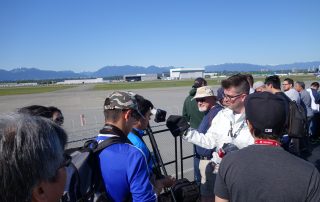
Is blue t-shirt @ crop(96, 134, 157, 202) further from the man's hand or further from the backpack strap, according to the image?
the man's hand

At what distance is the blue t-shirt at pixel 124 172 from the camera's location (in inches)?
92.0

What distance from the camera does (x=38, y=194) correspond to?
122 cm

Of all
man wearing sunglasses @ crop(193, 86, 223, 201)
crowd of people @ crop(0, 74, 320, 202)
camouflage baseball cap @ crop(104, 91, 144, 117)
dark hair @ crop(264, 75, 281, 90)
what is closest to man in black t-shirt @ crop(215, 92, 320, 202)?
crowd of people @ crop(0, 74, 320, 202)

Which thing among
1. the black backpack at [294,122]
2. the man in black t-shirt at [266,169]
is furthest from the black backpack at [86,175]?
the black backpack at [294,122]

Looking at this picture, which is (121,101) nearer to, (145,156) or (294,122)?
(145,156)

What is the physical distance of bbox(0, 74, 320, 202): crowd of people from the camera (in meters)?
1.17

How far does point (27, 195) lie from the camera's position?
1.18m

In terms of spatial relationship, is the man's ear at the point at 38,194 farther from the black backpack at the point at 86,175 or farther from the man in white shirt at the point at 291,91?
the man in white shirt at the point at 291,91

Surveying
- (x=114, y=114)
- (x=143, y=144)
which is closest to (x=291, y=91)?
(x=143, y=144)

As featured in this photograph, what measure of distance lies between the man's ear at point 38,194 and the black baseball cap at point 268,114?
1.42 m

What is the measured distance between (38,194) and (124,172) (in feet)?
3.82

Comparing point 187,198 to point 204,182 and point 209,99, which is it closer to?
point 204,182

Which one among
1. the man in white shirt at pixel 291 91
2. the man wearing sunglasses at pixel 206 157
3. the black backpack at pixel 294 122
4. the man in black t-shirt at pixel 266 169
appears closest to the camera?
the man in black t-shirt at pixel 266 169

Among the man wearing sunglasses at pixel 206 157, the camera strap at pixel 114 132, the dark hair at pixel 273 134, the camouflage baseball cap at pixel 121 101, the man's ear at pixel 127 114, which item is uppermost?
the camouflage baseball cap at pixel 121 101
